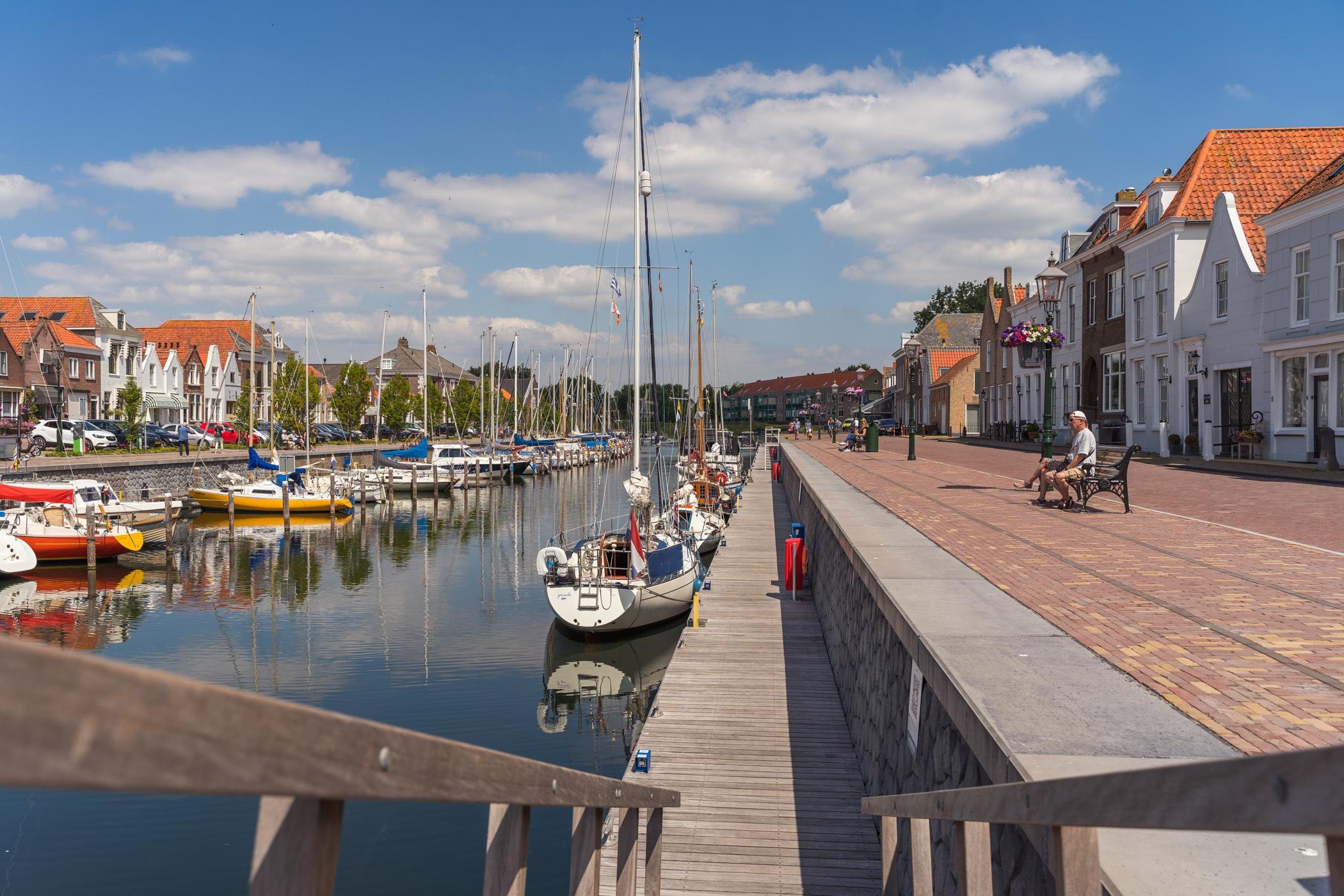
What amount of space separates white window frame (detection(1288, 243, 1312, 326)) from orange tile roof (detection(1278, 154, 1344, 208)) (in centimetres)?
123

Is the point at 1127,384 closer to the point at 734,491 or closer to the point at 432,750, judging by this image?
the point at 734,491

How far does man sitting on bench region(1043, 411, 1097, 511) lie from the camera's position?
15438mm

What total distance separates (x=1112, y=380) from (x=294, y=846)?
42.3 metres

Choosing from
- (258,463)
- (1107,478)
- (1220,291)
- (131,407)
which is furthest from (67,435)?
(1220,291)

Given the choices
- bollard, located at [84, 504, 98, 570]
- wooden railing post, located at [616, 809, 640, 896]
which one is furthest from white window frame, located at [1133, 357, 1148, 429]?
wooden railing post, located at [616, 809, 640, 896]

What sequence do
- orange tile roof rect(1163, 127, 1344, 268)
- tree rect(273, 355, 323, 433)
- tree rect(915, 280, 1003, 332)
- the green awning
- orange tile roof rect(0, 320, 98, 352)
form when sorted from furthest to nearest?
tree rect(915, 280, 1003, 332) → the green awning → tree rect(273, 355, 323, 433) → orange tile roof rect(0, 320, 98, 352) → orange tile roof rect(1163, 127, 1344, 268)

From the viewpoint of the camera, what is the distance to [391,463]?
56.3 metres

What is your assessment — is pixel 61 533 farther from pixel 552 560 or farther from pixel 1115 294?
pixel 1115 294

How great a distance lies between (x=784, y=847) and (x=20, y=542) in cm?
2607

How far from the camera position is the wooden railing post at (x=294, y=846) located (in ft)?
4.56

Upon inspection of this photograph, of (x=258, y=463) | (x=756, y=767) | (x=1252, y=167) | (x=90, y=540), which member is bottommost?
(x=756, y=767)

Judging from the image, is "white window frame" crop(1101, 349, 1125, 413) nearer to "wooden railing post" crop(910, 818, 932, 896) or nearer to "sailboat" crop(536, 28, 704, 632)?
"sailboat" crop(536, 28, 704, 632)

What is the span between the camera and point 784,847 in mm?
8797

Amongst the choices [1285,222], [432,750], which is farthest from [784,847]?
[1285,222]
